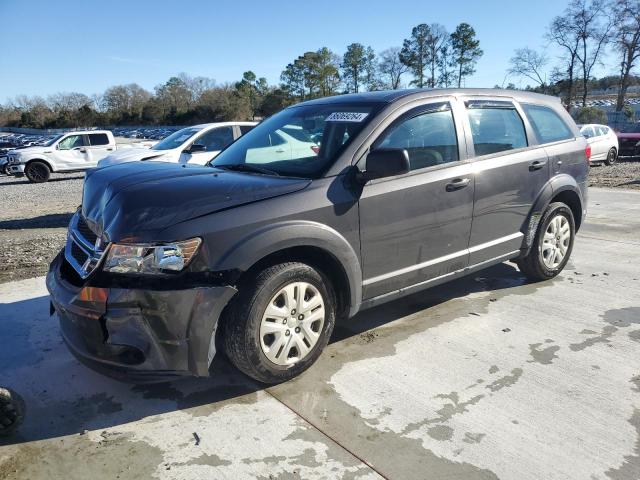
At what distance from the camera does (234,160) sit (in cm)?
398

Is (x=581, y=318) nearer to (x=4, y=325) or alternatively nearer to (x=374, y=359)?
(x=374, y=359)

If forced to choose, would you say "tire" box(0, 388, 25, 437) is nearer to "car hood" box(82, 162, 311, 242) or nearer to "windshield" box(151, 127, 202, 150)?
"car hood" box(82, 162, 311, 242)

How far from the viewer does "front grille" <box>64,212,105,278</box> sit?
2.84 meters

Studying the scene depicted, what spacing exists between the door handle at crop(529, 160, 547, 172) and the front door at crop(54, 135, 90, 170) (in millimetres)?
17904

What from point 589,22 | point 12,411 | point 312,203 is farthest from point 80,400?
point 589,22

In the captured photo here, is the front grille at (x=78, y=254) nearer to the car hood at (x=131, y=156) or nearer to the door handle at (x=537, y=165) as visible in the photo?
the door handle at (x=537, y=165)

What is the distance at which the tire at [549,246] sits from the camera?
4.72 m

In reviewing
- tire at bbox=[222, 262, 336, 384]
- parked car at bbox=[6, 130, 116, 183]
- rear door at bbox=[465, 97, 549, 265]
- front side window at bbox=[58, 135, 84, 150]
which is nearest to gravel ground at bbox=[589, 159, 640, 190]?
rear door at bbox=[465, 97, 549, 265]

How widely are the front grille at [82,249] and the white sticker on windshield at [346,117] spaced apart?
6.03 feet

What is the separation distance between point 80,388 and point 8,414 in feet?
1.79

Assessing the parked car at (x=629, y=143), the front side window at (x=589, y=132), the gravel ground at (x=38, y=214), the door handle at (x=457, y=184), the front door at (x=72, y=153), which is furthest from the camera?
the parked car at (x=629, y=143)

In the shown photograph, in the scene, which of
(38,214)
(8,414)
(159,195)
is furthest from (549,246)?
(38,214)

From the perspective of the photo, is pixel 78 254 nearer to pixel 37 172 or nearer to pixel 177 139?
pixel 177 139

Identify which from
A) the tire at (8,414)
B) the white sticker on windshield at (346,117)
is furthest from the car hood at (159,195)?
the tire at (8,414)
